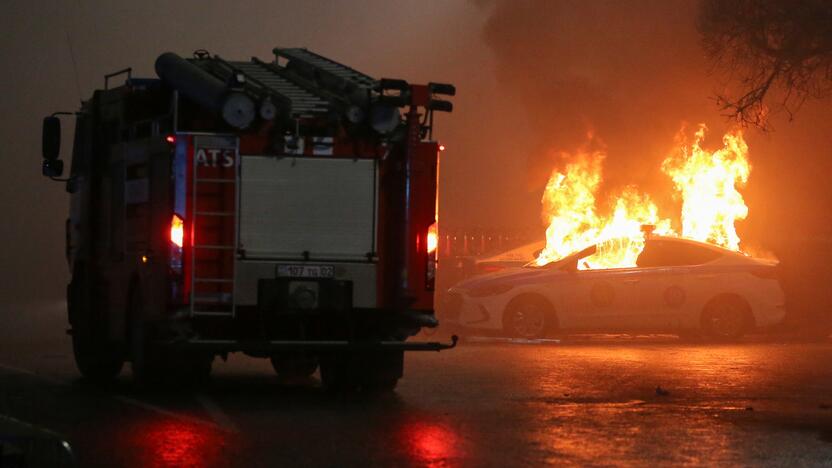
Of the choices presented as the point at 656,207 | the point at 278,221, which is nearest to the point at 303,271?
the point at 278,221

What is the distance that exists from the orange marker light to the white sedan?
9085 millimetres

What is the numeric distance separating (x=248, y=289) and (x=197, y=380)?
1.55 m

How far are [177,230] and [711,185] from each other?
16.2m

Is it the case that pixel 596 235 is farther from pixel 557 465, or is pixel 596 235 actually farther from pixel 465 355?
pixel 557 465

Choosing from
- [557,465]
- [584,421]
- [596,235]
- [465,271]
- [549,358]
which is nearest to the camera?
[557,465]

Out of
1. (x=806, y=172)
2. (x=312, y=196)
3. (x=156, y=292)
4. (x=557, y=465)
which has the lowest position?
(x=557, y=465)

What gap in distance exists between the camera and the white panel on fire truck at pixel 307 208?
12.5 m

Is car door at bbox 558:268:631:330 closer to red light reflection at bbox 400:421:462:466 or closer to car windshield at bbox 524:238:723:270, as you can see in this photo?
car windshield at bbox 524:238:723:270

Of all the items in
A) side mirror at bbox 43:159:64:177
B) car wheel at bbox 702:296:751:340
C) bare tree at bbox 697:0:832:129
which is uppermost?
bare tree at bbox 697:0:832:129

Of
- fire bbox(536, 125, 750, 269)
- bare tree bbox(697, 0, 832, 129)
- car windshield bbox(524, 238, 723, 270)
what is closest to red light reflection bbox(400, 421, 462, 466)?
car windshield bbox(524, 238, 723, 270)

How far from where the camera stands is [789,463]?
908cm

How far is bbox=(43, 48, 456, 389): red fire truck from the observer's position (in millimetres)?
12344

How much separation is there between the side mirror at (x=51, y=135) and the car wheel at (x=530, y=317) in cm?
777

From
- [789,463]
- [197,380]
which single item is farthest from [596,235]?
[789,463]
